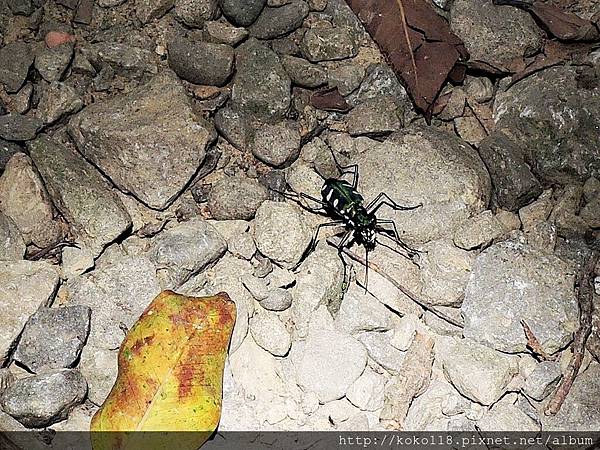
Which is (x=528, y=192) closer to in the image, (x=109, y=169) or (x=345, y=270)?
(x=345, y=270)

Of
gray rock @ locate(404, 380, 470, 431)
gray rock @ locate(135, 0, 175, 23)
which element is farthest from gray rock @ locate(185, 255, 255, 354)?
gray rock @ locate(135, 0, 175, 23)

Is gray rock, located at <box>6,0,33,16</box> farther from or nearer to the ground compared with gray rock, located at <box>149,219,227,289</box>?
farther from the ground

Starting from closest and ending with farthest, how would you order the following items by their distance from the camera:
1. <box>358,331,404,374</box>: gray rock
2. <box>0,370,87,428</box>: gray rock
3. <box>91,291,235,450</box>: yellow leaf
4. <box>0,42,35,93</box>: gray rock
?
<box>91,291,235,450</box>: yellow leaf
<box>0,370,87,428</box>: gray rock
<box>358,331,404,374</box>: gray rock
<box>0,42,35,93</box>: gray rock

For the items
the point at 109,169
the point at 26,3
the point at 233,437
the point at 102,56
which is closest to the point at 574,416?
the point at 233,437

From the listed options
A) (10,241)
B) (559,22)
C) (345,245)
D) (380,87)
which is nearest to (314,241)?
(345,245)

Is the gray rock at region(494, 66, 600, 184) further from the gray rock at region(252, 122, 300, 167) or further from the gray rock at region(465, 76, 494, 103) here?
the gray rock at region(252, 122, 300, 167)

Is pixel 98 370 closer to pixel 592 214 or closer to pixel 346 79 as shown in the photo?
pixel 346 79
